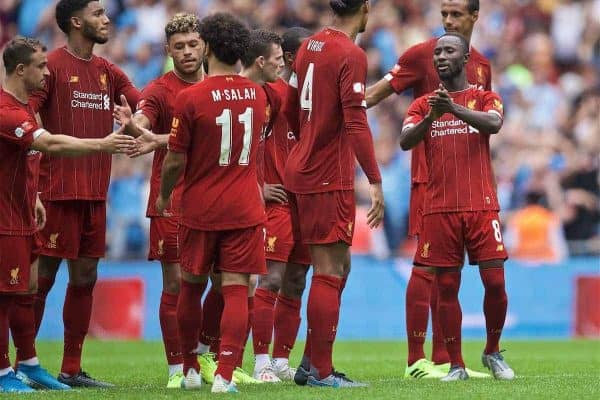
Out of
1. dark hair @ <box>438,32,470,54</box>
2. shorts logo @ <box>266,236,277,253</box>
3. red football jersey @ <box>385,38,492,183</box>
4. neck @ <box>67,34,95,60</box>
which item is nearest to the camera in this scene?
Answer: dark hair @ <box>438,32,470,54</box>

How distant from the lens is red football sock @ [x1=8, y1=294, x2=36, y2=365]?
9.05 meters

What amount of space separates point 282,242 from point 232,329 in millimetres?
1942

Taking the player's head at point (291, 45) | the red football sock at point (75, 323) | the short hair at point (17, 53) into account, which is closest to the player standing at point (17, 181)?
the short hair at point (17, 53)

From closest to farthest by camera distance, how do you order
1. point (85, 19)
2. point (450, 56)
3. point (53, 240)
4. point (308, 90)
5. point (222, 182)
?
point (222, 182), point (308, 90), point (450, 56), point (53, 240), point (85, 19)

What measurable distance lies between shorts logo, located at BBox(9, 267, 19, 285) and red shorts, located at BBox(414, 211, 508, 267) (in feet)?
9.68

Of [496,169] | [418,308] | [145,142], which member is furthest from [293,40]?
[496,169]

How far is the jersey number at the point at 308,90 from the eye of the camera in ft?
28.4

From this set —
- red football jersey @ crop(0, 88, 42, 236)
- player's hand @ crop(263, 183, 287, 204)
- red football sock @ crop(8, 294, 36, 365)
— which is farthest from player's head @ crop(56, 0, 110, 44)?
red football sock @ crop(8, 294, 36, 365)

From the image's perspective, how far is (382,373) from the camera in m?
10.4

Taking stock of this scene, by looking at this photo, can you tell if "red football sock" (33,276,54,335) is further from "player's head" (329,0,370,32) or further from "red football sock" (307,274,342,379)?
"player's head" (329,0,370,32)

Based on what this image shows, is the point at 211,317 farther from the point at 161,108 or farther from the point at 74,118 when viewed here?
the point at 74,118

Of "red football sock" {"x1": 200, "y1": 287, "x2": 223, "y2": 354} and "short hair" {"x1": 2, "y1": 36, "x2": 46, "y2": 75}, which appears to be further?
"red football sock" {"x1": 200, "y1": 287, "x2": 223, "y2": 354}

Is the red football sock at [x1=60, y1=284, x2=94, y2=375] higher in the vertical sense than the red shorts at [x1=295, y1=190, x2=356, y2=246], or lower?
lower

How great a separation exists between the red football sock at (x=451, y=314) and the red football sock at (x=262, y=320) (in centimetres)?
142
